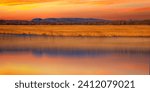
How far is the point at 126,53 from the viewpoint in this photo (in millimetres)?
3770

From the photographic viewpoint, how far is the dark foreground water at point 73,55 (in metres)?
3.76

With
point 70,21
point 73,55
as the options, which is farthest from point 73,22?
point 73,55

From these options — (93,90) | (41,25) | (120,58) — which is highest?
(41,25)

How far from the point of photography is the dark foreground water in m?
3.76

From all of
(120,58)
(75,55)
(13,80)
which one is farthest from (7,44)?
(120,58)

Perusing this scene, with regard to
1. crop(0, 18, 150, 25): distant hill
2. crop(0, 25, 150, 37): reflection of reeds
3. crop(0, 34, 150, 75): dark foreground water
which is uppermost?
crop(0, 18, 150, 25): distant hill

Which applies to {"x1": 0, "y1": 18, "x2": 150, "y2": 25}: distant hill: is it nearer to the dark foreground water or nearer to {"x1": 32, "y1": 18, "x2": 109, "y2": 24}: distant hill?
{"x1": 32, "y1": 18, "x2": 109, "y2": 24}: distant hill

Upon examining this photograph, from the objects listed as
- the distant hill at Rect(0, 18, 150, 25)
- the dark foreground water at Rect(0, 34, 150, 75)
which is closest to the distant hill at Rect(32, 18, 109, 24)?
the distant hill at Rect(0, 18, 150, 25)

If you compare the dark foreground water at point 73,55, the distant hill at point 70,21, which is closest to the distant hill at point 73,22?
the distant hill at point 70,21

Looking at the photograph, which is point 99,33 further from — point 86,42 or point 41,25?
point 41,25

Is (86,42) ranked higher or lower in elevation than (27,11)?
lower

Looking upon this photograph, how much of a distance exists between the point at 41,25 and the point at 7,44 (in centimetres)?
31

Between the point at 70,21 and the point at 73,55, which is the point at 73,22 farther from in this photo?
the point at 73,55

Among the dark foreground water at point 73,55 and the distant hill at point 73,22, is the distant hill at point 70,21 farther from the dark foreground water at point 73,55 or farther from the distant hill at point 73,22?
the dark foreground water at point 73,55
